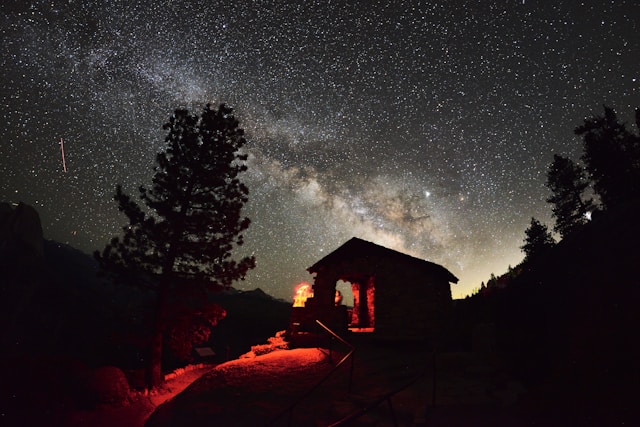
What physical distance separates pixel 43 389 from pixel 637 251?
778 inches

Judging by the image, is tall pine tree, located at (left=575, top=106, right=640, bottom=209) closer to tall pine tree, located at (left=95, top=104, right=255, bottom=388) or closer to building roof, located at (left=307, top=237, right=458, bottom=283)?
building roof, located at (left=307, top=237, right=458, bottom=283)

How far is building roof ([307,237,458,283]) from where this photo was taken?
1491cm

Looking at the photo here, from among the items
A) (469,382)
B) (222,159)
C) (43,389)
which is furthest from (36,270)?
(469,382)

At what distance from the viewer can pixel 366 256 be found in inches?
623

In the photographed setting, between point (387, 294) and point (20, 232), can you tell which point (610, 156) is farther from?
point (20, 232)

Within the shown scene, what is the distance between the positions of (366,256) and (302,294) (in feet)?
16.8

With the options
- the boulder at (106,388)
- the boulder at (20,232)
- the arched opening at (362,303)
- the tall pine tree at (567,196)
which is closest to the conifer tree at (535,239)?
the tall pine tree at (567,196)

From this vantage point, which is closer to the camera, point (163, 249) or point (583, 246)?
point (583, 246)

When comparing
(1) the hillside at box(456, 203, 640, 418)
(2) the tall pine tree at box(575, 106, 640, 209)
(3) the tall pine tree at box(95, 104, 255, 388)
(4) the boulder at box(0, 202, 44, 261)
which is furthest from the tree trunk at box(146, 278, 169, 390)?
(4) the boulder at box(0, 202, 44, 261)

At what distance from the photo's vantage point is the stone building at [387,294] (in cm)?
1429

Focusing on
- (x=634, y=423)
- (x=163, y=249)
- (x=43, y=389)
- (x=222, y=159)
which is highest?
(x=222, y=159)

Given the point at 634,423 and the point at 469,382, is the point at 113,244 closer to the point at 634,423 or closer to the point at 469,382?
the point at 469,382

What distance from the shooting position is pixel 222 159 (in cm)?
1573

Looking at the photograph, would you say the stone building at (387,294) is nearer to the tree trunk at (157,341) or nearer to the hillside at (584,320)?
the hillside at (584,320)
